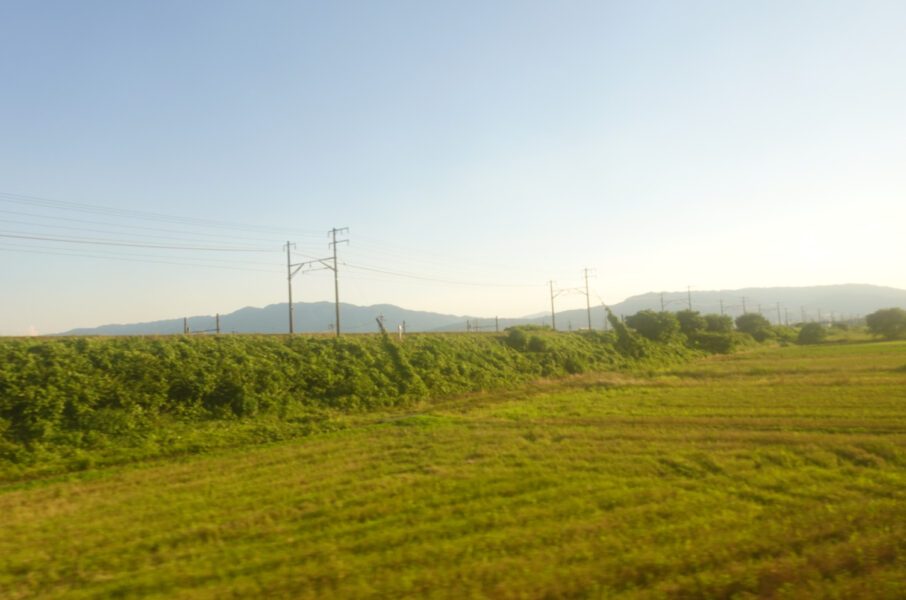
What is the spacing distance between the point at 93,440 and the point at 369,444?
9371 mm

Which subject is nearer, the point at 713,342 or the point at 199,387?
the point at 199,387

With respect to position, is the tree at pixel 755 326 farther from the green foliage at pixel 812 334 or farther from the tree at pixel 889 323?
the tree at pixel 889 323

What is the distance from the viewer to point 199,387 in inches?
898

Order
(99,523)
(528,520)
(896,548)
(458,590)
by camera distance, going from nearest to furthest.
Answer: (458,590), (896,548), (528,520), (99,523)

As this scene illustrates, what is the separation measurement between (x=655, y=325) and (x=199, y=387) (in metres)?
59.5

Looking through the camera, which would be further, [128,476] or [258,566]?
[128,476]

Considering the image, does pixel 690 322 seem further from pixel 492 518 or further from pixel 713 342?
pixel 492 518

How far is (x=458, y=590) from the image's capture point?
652cm

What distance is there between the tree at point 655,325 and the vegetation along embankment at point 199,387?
33.8 m

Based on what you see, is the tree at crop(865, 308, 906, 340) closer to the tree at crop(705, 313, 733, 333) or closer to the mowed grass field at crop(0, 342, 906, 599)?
the tree at crop(705, 313, 733, 333)

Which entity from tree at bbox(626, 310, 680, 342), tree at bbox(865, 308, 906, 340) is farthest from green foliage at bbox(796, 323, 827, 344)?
tree at bbox(626, 310, 680, 342)

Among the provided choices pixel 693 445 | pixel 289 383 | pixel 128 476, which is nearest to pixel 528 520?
pixel 693 445

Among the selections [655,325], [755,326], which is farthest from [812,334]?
[655,325]

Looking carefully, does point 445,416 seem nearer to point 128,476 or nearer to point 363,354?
point 363,354
